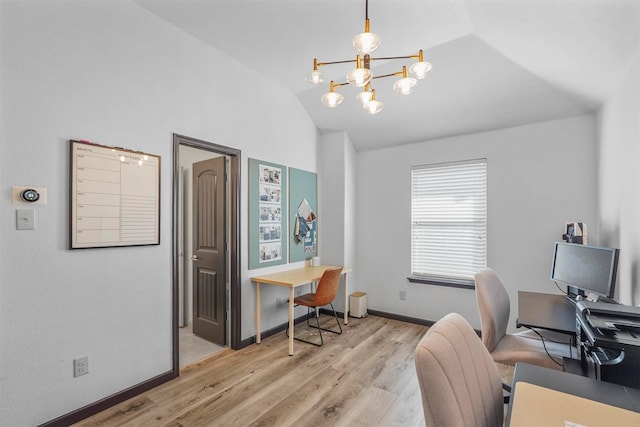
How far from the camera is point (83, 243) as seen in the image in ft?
6.72

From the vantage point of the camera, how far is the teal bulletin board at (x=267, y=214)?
3.35 meters

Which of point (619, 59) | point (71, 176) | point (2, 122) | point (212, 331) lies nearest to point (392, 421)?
point (212, 331)

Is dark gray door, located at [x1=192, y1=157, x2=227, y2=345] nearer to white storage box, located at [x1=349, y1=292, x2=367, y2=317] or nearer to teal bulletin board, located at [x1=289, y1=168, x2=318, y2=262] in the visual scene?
teal bulletin board, located at [x1=289, y1=168, x2=318, y2=262]

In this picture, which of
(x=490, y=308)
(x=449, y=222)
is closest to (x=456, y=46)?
(x=449, y=222)

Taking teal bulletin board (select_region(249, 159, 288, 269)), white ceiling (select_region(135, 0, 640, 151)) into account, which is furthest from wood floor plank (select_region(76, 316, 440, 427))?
white ceiling (select_region(135, 0, 640, 151))

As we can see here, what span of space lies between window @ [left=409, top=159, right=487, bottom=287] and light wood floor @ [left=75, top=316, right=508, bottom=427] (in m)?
1.11

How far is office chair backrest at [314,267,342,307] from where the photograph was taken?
10.6 feet

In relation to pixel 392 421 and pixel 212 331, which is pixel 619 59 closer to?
pixel 392 421

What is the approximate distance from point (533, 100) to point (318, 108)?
7.69ft

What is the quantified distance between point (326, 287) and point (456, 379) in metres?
2.39

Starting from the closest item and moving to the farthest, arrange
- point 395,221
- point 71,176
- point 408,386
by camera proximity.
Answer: point 71,176, point 408,386, point 395,221

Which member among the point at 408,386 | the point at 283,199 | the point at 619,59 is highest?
the point at 619,59

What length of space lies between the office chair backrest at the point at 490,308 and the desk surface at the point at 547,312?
14 centimetres

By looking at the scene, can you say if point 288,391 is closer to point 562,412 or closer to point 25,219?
point 562,412
